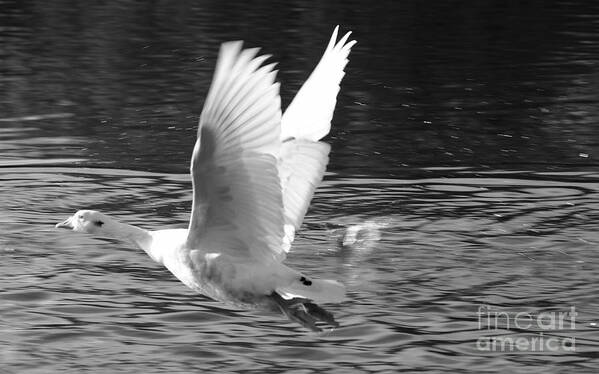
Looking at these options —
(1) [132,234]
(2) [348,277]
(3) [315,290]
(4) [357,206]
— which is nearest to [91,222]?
(1) [132,234]

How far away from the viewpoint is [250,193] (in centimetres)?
699

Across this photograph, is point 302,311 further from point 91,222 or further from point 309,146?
point 91,222

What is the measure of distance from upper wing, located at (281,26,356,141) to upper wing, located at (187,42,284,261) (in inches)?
33.1

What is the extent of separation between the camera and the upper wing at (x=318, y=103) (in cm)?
791

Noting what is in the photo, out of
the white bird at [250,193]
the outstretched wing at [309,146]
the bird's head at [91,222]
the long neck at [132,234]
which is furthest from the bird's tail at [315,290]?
the bird's head at [91,222]

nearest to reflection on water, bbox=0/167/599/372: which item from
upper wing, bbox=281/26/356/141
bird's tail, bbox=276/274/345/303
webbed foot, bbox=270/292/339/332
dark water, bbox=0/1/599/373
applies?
dark water, bbox=0/1/599/373

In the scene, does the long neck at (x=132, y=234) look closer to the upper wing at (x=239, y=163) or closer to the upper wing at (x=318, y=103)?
the upper wing at (x=239, y=163)

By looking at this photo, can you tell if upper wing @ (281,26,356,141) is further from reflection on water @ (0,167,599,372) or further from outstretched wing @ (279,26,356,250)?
reflection on water @ (0,167,599,372)

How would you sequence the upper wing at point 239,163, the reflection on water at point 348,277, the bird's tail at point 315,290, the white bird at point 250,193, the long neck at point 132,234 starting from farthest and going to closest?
the reflection on water at point 348,277 < the long neck at point 132,234 < the bird's tail at point 315,290 < the white bird at point 250,193 < the upper wing at point 239,163

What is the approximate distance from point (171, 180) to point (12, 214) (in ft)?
6.51

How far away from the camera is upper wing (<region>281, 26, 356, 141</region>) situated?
7.91 metres

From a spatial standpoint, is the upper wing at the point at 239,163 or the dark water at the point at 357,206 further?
the dark water at the point at 357,206

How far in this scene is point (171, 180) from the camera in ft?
42.8

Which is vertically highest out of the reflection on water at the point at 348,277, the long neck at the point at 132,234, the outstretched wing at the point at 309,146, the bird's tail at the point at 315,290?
the outstretched wing at the point at 309,146
